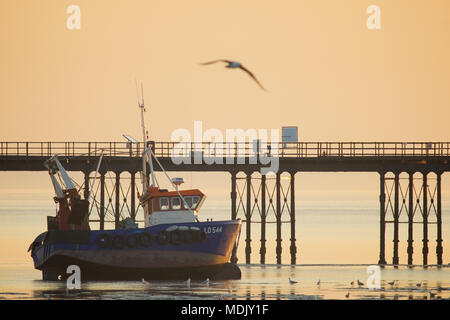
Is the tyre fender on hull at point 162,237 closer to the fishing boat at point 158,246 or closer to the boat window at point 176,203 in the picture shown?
the fishing boat at point 158,246

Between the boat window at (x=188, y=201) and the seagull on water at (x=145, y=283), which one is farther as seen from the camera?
the boat window at (x=188, y=201)

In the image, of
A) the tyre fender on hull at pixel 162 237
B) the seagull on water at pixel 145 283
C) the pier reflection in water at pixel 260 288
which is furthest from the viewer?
the tyre fender on hull at pixel 162 237

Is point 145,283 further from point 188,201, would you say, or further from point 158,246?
point 188,201

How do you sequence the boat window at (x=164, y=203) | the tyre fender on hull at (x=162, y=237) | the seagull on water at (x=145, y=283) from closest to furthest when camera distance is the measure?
the seagull on water at (x=145, y=283) < the tyre fender on hull at (x=162, y=237) < the boat window at (x=164, y=203)

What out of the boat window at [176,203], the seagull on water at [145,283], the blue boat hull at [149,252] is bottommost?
the seagull on water at [145,283]

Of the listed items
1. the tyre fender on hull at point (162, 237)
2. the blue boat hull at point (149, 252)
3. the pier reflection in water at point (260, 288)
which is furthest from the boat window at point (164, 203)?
the pier reflection in water at point (260, 288)

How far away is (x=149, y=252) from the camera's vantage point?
99812mm

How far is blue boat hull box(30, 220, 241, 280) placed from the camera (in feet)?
327

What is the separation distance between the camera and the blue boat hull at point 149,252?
3922 inches

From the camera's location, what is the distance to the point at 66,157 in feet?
377

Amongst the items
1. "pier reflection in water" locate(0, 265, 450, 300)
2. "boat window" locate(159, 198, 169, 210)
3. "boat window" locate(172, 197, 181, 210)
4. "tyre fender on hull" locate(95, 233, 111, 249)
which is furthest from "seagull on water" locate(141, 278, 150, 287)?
"boat window" locate(172, 197, 181, 210)

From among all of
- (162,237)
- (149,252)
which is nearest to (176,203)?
(162,237)

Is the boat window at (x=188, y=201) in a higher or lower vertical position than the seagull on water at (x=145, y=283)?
higher

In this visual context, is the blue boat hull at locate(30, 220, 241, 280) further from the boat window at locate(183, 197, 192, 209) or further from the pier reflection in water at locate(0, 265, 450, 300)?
the pier reflection in water at locate(0, 265, 450, 300)
